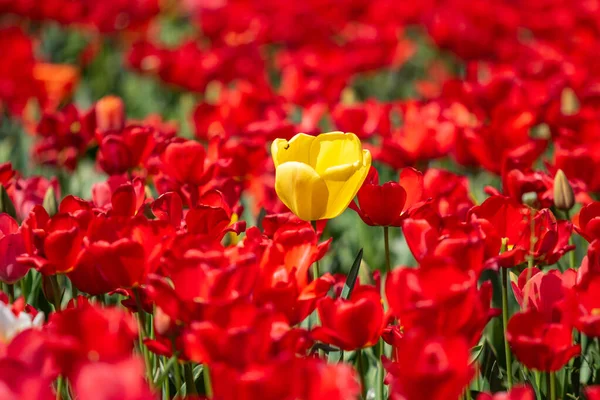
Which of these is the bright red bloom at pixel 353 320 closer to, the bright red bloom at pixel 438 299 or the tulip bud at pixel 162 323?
the bright red bloom at pixel 438 299

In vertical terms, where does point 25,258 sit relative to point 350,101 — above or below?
above

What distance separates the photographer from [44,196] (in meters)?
1.90

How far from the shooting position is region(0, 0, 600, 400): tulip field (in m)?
0.99

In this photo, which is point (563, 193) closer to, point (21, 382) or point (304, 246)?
point (304, 246)

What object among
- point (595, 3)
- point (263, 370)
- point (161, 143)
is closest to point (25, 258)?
point (263, 370)

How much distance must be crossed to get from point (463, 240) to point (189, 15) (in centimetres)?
547

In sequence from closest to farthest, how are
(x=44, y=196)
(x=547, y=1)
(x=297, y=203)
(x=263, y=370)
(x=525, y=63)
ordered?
(x=263, y=370) → (x=297, y=203) → (x=44, y=196) → (x=525, y=63) → (x=547, y=1)

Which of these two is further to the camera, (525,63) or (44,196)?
(525,63)

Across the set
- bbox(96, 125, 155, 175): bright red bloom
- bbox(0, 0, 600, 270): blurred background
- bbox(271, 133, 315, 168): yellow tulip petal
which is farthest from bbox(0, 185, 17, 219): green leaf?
bbox(271, 133, 315, 168): yellow tulip petal

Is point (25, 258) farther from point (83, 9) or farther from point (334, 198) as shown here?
point (83, 9)

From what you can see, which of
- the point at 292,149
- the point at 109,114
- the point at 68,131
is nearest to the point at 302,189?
the point at 292,149

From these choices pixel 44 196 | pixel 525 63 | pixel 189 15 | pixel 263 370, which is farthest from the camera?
pixel 189 15

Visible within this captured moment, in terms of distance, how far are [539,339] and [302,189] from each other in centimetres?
46

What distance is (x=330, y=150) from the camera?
1.57 metres
